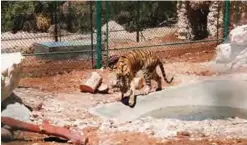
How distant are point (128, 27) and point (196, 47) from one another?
13.1 feet

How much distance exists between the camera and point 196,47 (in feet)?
35.9

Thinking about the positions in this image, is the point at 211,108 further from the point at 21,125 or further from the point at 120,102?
the point at 21,125

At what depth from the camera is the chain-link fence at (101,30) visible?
939 cm

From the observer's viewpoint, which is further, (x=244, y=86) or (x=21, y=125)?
(x=244, y=86)

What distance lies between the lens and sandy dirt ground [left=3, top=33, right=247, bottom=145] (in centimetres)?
512

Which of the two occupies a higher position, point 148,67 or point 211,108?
point 148,67

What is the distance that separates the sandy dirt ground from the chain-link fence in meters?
0.33

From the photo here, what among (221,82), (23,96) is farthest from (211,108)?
(23,96)

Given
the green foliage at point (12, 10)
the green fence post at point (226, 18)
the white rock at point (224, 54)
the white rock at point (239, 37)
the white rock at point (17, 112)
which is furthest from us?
the green foliage at point (12, 10)

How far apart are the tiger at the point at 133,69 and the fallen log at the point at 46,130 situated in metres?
1.77

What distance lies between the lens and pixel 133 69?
7016 millimetres

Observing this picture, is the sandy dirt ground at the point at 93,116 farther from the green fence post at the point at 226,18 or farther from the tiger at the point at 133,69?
the green fence post at the point at 226,18

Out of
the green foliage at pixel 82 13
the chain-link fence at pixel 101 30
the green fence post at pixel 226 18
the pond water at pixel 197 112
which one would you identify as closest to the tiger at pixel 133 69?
the pond water at pixel 197 112

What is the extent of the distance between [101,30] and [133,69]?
2.28 metres
